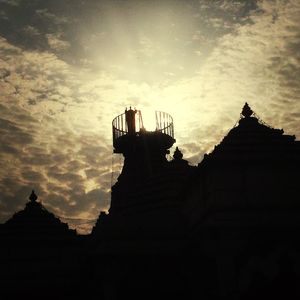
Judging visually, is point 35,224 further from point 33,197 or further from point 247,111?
point 247,111

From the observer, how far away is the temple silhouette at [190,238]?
15.3 m

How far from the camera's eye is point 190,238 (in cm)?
1898

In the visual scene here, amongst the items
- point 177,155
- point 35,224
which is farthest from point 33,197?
point 177,155

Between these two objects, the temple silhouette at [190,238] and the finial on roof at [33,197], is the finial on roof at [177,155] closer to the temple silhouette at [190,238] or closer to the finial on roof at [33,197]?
the temple silhouette at [190,238]

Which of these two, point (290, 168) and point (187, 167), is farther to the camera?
point (187, 167)

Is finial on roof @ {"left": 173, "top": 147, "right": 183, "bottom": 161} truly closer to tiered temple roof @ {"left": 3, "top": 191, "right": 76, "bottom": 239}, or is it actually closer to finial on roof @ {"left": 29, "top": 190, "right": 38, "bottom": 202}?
tiered temple roof @ {"left": 3, "top": 191, "right": 76, "bottom": 239}

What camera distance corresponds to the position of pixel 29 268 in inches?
870

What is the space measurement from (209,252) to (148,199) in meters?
8.50

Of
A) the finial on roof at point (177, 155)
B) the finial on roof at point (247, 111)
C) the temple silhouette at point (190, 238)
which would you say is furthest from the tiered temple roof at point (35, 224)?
the finial on roof at point (247, 111)

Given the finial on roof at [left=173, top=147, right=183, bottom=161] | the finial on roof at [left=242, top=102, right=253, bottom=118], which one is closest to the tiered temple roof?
the finial on roof at [left=173, top=147, right=183, bottom=161]

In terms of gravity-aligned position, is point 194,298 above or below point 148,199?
below

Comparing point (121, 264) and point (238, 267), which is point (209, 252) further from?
point (121, 264)

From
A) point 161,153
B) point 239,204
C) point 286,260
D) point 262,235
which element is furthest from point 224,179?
point 161,153

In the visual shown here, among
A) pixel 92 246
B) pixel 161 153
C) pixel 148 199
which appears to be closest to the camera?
pixel 92 246
